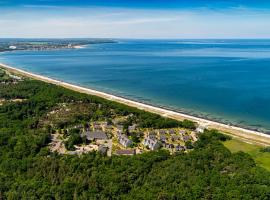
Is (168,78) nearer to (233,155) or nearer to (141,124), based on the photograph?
(141,124)

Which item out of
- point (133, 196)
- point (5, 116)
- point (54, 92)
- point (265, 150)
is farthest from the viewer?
point (54, 92)

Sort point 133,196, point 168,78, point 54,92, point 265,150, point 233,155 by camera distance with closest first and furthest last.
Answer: point 133,196 → point 233,155 → point 265,150 → point 54,92 → point 168,78

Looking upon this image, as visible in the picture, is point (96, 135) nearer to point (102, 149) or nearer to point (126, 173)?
point (102, 149)

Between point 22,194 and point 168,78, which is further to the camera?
point 168,78

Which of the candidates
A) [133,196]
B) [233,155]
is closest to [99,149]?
[133,196]

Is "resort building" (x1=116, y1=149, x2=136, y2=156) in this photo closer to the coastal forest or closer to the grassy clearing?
the coastal forest

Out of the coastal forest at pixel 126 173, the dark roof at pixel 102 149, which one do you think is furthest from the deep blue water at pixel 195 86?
the dark roof at pixel 102 149
